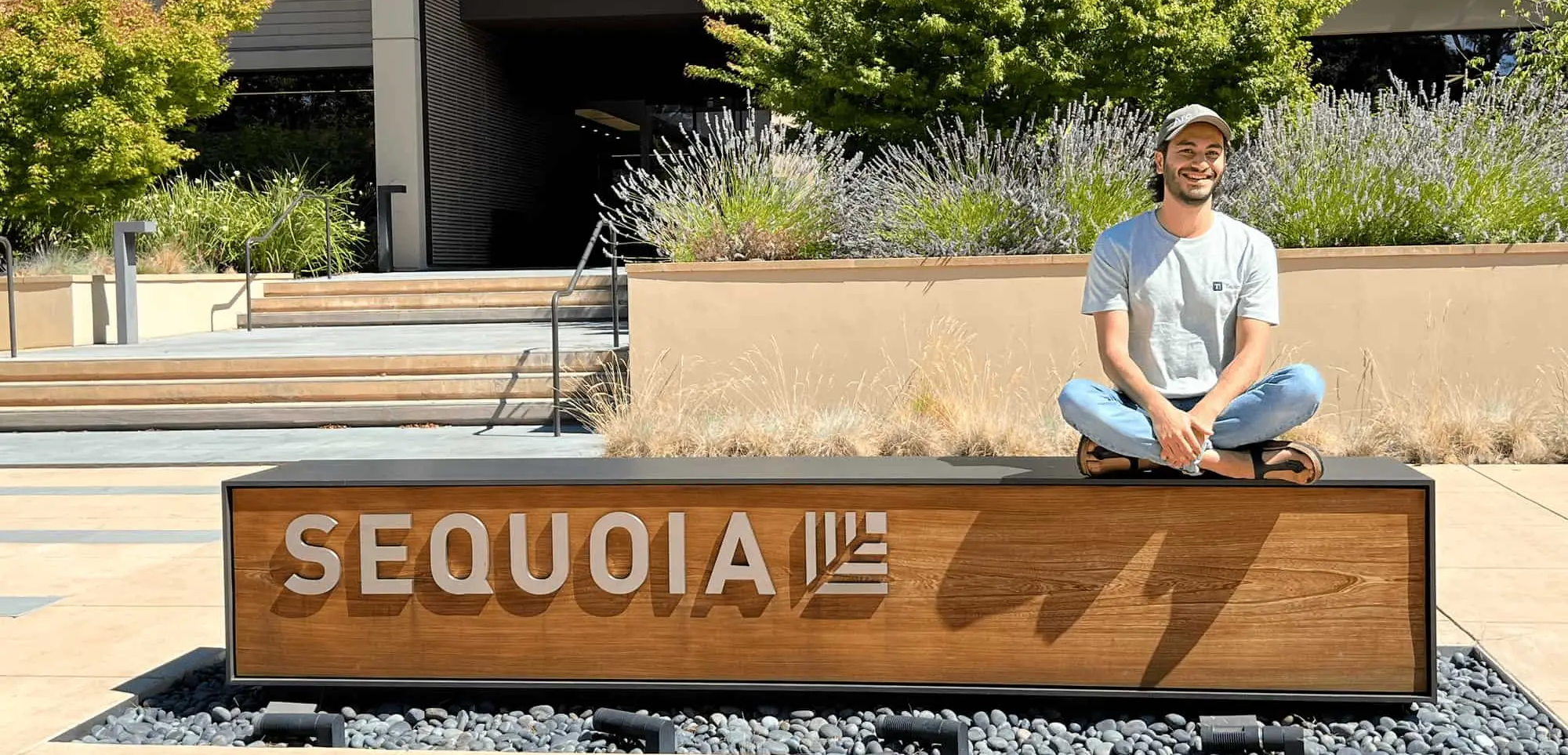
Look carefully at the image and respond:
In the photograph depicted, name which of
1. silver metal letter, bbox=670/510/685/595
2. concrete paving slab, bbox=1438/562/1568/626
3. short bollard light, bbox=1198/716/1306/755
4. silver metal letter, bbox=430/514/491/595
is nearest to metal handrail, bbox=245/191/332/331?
silver metal letter, bbox=430/514/491/595

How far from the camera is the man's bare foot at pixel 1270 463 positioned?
3457 millimetres

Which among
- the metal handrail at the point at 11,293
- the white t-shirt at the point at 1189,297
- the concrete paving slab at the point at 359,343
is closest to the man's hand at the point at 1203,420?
the white t-shirt at the point at 1189,297

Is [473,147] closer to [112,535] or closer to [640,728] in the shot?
[112,535]

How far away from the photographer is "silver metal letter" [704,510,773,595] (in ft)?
12.1

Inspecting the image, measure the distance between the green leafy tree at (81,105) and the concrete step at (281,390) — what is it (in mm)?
3558

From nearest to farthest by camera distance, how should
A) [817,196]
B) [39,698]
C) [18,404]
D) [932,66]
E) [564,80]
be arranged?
[39,698] → [817,196] → [18,404] → [932,66] → [564,80]

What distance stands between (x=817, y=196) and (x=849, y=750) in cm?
660

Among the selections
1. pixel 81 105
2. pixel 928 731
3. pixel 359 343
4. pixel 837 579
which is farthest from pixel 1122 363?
pixel 81 105

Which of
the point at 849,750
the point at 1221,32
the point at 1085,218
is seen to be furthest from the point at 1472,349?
the point at 849,750

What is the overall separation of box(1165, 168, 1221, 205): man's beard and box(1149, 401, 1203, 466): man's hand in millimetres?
569

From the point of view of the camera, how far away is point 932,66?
11.7 m

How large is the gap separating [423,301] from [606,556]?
1120 cm

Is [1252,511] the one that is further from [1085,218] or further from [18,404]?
[18,404]

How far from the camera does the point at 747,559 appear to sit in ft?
12.1
